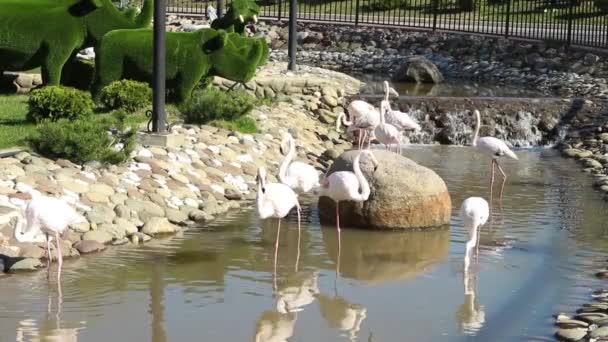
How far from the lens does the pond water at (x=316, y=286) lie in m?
9.89

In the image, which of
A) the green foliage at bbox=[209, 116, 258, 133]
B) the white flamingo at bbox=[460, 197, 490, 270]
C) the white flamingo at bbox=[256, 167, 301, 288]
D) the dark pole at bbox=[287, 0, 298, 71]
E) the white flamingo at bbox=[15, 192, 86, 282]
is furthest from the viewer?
the dark pole at bbox=[287, 0, 298, 71]

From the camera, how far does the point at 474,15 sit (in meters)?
39.7

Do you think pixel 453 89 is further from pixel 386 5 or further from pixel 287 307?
pixel 287 307

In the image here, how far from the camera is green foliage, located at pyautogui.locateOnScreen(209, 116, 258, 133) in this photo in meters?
17.5

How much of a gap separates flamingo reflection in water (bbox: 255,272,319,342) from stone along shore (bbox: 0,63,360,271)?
2.17 metres

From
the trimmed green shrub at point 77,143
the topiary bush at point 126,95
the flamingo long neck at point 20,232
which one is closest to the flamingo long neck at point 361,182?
the trimmed green shrub at point 77,143

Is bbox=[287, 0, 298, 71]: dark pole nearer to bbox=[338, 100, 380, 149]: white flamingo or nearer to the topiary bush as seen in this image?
bbox=[338, 100, 380, 149]: white flamingo

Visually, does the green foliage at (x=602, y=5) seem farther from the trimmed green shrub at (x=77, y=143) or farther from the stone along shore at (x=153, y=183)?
the trimmed green shrub at (x=77, y=143)

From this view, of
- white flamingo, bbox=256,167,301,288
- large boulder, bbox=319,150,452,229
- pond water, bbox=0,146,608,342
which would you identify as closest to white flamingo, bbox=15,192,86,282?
pond water, bbox=0,146,608,342

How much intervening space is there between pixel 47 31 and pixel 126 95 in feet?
6.03

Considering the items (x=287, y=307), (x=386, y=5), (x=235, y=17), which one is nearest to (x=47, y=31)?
(x=235, y=17)

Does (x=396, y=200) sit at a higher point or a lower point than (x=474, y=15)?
lower

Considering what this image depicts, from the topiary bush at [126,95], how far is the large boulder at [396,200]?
4737mm

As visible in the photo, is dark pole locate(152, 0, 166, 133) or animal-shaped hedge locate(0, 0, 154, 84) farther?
animal-shaped hedge locate(0, 0, 154, 84)
